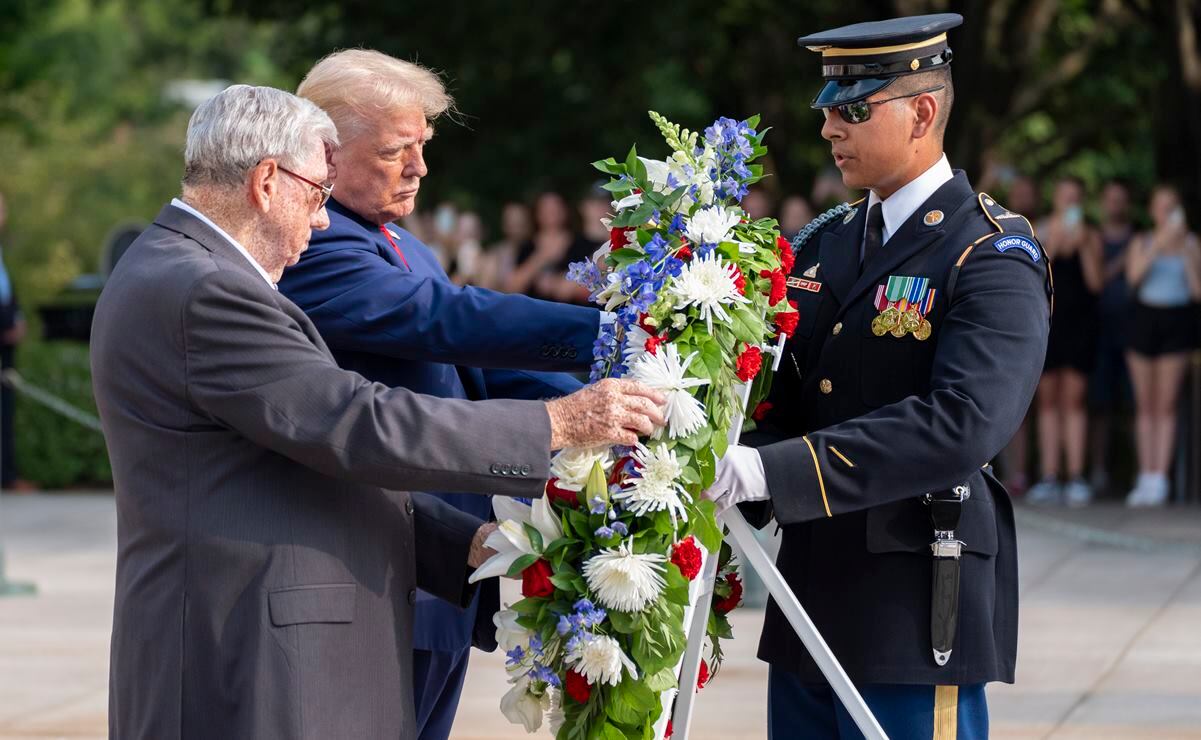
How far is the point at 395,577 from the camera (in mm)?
3283

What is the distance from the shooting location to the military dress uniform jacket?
326 centimetres

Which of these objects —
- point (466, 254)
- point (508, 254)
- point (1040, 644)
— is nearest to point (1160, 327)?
point (1040, 644)

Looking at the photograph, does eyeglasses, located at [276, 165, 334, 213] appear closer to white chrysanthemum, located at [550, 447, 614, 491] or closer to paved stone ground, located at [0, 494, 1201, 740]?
white chrysanthemum, located at [550, 447, 614, 491]

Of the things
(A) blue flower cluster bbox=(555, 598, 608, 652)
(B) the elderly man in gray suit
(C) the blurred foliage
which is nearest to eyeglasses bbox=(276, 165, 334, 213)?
(B) the elderly man in gray suit

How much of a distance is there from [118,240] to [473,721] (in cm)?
861

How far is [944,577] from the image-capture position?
3377 mm

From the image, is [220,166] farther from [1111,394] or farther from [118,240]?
[118,240]

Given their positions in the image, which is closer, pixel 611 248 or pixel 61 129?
pixel 611 248

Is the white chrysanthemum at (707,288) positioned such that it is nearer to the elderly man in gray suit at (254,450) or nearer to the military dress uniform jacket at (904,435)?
the elderly man in gray suit at (254,450)

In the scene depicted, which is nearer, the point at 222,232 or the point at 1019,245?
the point at 222,232

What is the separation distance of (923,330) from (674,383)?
56cm

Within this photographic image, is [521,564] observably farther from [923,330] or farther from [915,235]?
[915,235]

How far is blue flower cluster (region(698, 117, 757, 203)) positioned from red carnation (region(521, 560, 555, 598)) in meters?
0.81

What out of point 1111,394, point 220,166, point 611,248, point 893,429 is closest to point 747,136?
point 611,248
